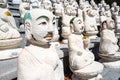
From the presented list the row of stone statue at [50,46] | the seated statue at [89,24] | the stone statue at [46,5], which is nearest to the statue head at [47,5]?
the stone statue at [46,5]

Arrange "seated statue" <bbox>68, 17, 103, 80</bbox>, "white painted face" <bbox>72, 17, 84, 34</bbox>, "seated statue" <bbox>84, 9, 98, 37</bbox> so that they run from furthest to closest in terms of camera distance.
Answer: "seated statue" <bbox>84, 9, 98, 37</bbox> → "white painted face" <bbox>72, 17, 84, 34</bbox> → "seated statue" <bbox>68, 17, 103, 80</bbox>

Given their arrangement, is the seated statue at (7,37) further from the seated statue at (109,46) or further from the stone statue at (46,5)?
the stone statue at (46,5)

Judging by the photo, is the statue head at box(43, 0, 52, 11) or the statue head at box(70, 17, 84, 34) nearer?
the statue head at box(70, 17, 84, 34)

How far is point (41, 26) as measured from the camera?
2664 mm

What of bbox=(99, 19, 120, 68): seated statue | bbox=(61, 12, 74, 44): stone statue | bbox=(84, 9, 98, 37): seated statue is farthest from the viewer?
bbox=(84, 9, 98, 37): seated statue

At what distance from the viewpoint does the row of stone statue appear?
103 inches

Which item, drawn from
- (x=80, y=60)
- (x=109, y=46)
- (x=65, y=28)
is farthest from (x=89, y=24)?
(x=80, y=60)

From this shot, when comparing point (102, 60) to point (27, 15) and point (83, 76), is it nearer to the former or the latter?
point (83, 76)

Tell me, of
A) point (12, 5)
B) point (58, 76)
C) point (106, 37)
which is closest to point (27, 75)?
point (58, 76)

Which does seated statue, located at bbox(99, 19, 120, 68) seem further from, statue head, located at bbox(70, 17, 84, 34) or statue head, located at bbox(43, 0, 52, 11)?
statue head, located at bbox(43, 0, 52, 11)

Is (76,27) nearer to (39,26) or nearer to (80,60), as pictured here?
(80,60)

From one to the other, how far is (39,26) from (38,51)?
30cm

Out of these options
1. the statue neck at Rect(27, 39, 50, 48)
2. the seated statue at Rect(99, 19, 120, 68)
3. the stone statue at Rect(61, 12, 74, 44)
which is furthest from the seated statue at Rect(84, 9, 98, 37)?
the statue neck at Rect(27, 39, 50, 48)

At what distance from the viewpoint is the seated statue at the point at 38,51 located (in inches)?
101
